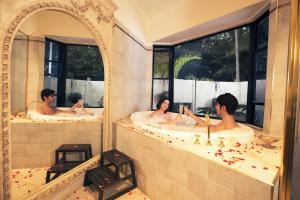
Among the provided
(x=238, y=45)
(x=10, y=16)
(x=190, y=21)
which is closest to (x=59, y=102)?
(x=10, y=16)

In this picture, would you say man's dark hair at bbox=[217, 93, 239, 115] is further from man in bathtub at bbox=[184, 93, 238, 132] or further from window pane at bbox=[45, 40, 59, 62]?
window pane at bbox=[45, 40, 59, 62]

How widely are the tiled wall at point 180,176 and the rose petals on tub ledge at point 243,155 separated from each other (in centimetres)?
4

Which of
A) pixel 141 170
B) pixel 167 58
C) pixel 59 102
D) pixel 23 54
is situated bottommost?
pixel 141 170

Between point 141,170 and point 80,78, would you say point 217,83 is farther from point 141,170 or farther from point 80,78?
point 80,78

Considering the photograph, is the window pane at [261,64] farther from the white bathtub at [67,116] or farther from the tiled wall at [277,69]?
the white bathtub at [67,116]

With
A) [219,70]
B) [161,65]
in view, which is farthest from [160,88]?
[219,70]

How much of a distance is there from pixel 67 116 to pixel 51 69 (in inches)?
18.9

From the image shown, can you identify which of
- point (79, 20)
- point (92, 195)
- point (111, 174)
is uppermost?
point (79, 20)

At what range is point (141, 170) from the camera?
5.91ft

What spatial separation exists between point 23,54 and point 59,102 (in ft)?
1.70

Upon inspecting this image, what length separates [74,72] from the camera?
173 cm

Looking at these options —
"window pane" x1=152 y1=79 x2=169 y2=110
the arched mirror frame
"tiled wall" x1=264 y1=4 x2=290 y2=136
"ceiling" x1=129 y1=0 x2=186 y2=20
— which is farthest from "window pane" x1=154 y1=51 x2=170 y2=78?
"tiled wall" x1=264 y1=4 x2=290 y2=136

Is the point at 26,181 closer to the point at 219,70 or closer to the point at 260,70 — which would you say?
the point at 260,70

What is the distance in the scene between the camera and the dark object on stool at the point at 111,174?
1679 mm
